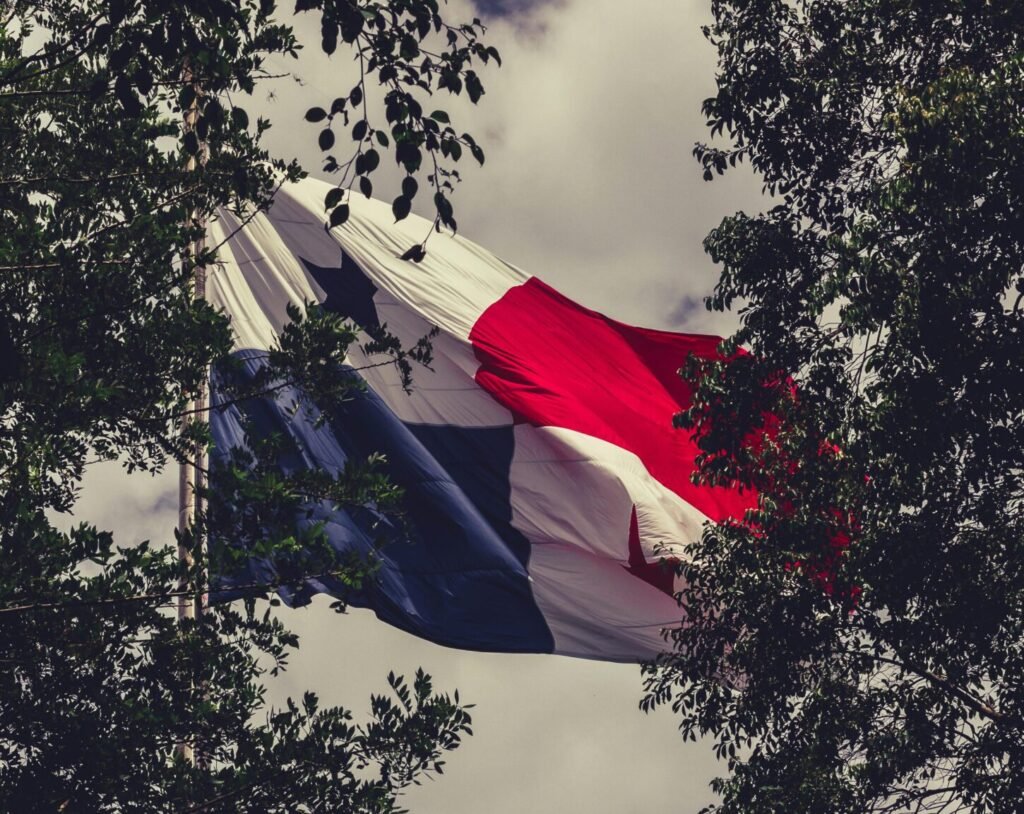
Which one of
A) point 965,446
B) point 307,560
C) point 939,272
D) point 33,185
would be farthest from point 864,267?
point 33,185

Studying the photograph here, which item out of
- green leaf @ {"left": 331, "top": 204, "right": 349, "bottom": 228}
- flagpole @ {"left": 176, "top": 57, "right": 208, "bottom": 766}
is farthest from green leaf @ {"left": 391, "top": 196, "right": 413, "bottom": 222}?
flagpole @ {"left": 176, "top": 57, "right": 208, "bottom": 766}

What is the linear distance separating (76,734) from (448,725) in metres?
2.17

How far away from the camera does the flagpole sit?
8711 millimetres

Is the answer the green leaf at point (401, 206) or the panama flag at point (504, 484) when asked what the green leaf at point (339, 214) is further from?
the panama flag at point (504, 484)

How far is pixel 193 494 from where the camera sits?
11.1 m

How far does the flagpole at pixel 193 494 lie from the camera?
8.71 metres

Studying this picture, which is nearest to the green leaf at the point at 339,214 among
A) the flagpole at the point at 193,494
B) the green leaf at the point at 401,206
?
the green leaf at the point at 401,206

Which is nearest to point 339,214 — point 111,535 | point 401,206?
point 401,206

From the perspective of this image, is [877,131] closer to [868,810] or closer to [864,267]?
[864,267]

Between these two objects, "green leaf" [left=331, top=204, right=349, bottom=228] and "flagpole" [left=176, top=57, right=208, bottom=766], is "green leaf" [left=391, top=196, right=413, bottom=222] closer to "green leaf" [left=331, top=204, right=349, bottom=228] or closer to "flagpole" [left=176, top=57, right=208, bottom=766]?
"green leaf" [left=331, top=204, right=349, bottom=228]

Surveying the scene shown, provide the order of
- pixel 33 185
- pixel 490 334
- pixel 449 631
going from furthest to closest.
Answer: pixel 490 334 → pixel 449 631 → pixel 33 185

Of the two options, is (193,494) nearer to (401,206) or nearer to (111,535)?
(111,535)

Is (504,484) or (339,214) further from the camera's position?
(504,484)

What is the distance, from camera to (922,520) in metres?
11.7
